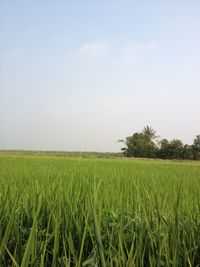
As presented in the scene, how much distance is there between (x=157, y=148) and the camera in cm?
4416

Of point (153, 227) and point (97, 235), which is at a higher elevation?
point (97, 235)

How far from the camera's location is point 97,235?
2.08 feet

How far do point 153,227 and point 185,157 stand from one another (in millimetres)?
42745

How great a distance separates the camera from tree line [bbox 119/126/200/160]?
138 ft

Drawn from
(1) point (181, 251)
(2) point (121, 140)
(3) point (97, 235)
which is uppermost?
(2) point (121, 140)

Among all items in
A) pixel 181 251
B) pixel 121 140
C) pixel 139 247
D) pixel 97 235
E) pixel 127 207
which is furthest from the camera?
pixel 121 140

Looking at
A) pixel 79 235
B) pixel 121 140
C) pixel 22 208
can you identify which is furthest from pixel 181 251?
pixel 121 140

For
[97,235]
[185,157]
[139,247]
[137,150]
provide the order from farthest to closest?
[137,150] < [185,157] < [139,247] < [97,235]

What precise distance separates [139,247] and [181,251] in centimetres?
26

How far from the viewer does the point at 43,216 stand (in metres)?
1.41

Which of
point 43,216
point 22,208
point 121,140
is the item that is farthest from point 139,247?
point 121,140

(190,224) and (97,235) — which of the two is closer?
(97,235)

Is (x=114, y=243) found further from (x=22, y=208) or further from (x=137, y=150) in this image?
(x=137, y=150)

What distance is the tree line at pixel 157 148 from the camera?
1658 inches
